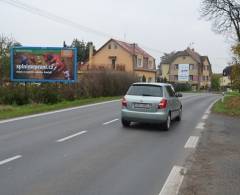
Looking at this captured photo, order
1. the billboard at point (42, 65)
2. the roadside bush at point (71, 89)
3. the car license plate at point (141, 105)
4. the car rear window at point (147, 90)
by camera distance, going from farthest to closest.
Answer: the billboard at point (42, 65), the roadside bush at point (71, 89), the car rear window at point (147, 90), the car license plate at point (141, 105)

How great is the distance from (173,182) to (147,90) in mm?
7950

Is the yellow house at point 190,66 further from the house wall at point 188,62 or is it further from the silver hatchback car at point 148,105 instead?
the silver hatchback car at point 148,105

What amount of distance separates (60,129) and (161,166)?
6010 millimetres

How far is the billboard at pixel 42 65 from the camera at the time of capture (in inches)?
1185

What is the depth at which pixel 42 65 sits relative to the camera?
3044 cm

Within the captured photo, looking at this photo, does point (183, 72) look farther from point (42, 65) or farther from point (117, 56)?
point (42, 65)

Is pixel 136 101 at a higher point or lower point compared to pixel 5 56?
lower

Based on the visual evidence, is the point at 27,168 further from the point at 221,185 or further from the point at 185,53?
the point at 185,53

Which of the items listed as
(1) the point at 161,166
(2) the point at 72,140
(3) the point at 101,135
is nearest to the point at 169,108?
(3) the point at 101,135

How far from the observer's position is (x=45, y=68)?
30.4 meters

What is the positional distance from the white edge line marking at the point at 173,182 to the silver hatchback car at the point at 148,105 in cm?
603

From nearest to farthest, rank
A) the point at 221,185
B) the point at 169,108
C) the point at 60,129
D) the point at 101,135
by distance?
the point at 221,185, the point at 101,135, the point at 60,129, the point at 169,108

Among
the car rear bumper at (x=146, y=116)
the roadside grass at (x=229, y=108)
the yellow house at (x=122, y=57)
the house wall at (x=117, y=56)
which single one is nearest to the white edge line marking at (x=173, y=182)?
the car rear bumper at (x=146, y=116)

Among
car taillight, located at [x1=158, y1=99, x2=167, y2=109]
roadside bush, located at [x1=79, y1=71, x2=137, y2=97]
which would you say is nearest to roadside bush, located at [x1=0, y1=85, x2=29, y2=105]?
roadside bush, located at [x1=79, y1=71, x2=137, y2=97]
